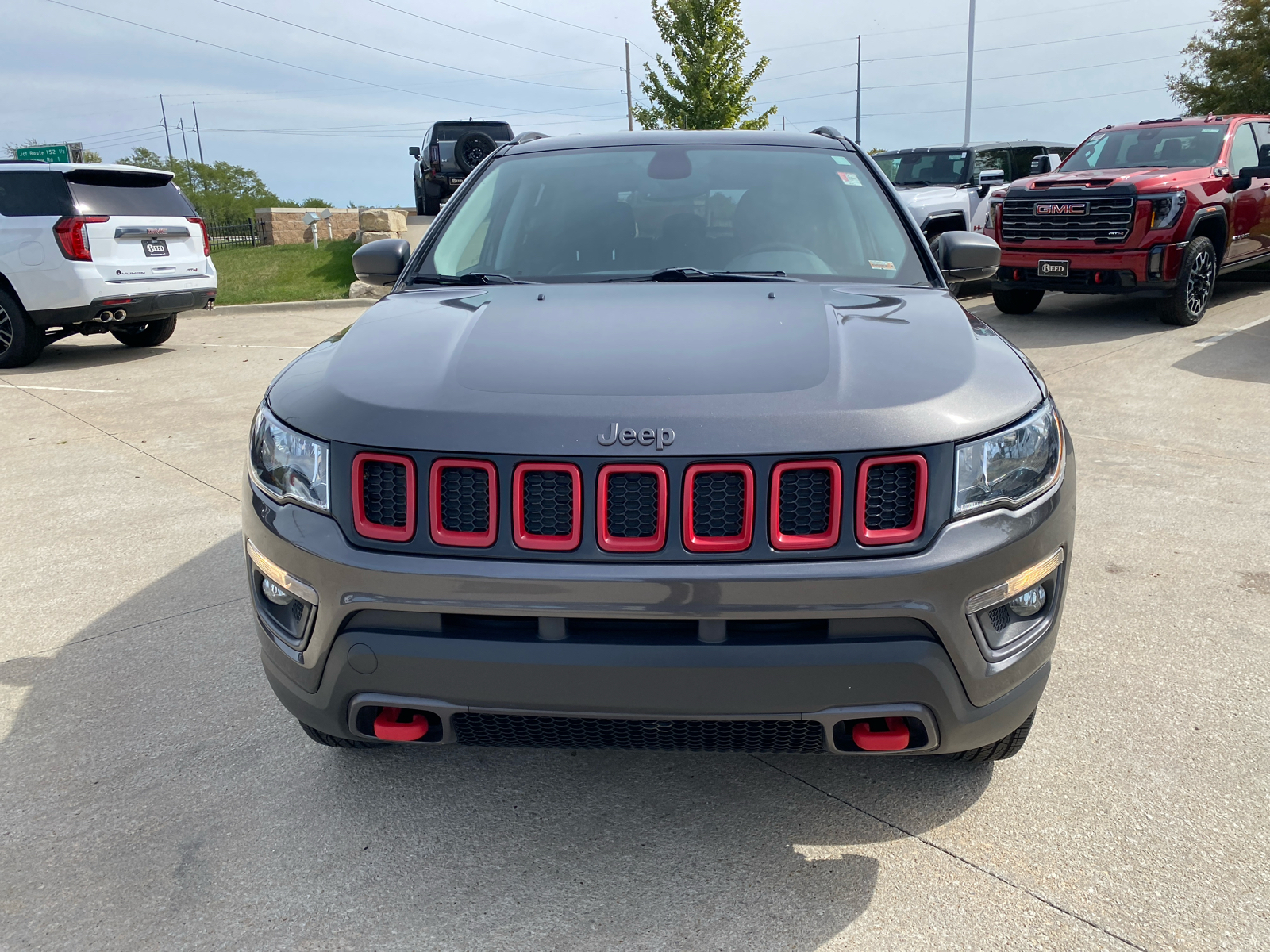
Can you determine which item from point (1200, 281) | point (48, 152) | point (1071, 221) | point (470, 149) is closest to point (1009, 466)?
point (1071, 221)

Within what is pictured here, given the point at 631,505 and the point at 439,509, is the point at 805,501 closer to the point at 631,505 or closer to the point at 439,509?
the point at 631,505

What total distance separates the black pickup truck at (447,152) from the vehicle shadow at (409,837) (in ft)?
54.4

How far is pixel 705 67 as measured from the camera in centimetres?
2420

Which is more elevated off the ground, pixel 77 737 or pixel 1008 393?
pixel 1008 393

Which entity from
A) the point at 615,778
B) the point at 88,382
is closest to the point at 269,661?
the point at 615,778

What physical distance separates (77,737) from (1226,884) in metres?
2.95

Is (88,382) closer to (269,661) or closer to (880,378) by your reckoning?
→ (269,661)

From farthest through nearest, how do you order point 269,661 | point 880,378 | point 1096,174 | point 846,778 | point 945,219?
point 945,219, point 1096,174, point 846,778, point 269,661, point 880,378

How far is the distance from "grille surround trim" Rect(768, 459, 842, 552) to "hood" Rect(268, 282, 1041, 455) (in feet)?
0.10

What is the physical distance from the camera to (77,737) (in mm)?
2830

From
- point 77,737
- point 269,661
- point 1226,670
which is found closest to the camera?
point 269,661

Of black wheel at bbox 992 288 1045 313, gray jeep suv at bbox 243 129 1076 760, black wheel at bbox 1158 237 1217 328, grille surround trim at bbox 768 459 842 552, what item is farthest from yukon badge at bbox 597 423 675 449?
black wheel at bbox 992 288 1045 313

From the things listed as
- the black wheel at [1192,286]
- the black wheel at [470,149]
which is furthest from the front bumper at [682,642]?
the black wheel at [470,149]

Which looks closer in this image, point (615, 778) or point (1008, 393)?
point (1008, 393)
